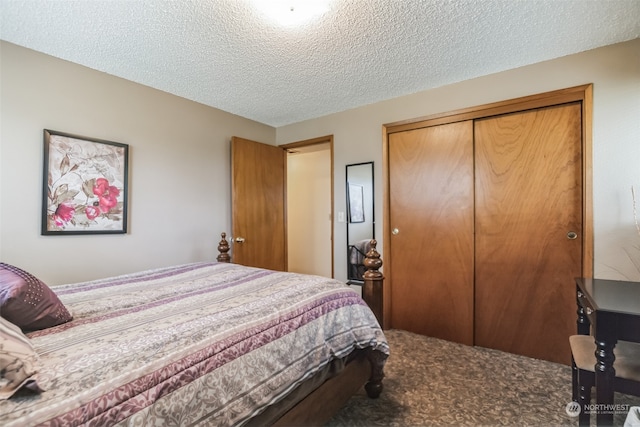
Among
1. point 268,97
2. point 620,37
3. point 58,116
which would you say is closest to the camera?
point 620,37

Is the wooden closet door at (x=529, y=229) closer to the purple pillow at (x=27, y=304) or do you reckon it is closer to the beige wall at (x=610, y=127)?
the beige wall at (x=610, y=127)

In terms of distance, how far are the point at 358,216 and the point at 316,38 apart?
1.83 m

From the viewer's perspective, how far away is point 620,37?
1.98m

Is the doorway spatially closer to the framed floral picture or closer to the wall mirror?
the wall mirror

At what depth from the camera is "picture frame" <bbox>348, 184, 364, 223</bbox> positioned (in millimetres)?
3244

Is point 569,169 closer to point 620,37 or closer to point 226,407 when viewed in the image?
point 620,37

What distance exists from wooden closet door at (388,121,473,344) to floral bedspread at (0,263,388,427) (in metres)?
1.36

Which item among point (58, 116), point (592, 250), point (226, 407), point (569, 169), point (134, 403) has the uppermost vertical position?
point (58, 116)

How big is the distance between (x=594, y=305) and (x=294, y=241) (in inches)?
172

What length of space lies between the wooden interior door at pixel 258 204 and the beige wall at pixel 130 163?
18cm

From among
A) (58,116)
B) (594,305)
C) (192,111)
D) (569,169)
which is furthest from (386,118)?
(58,116)

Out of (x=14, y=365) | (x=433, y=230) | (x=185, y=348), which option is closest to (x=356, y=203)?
(x=433, y=230)

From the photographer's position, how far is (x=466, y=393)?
188cm

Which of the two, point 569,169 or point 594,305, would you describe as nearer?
point 594,305
